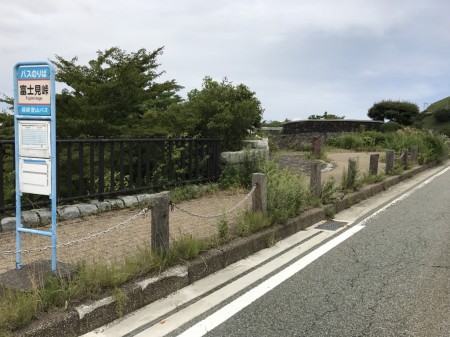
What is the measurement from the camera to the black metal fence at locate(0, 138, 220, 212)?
23.8 feet

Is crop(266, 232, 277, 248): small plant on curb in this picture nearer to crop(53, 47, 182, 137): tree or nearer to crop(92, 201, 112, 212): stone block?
crop(92, 201, 112, 212): stone block

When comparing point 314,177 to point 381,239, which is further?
point 314,177

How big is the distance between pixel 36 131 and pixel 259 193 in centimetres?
327

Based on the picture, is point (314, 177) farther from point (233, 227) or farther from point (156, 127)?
point (156, 127)

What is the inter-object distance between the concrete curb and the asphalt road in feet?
0.27

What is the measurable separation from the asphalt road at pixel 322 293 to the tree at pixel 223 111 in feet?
13.2

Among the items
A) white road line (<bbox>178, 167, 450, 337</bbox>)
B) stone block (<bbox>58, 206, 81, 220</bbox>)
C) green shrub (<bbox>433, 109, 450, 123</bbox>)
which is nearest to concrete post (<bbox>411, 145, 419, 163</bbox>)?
white road line (<bbox>178, 167, 450, 337</bbox>)

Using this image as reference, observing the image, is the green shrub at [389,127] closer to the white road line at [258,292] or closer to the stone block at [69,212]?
the white road line at [258,292]

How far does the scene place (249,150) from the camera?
1009cm

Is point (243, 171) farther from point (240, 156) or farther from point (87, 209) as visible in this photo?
point (87, 209)

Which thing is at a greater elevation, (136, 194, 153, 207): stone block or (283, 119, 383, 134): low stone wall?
(283, 119, 383, 134): low stone wall

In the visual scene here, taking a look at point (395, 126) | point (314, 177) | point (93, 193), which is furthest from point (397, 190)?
point (395, 126)

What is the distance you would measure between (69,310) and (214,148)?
6.68m

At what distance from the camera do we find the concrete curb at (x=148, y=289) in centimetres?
329
